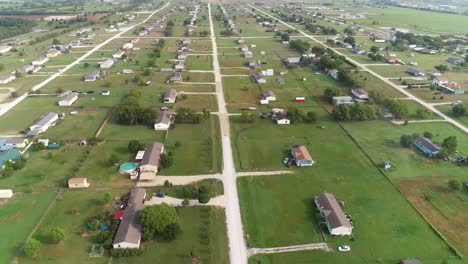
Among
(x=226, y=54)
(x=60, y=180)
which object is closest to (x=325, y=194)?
(x=60, y=180)

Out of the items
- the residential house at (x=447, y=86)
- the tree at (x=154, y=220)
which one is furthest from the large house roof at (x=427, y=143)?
the tree at (x=154, y=220)

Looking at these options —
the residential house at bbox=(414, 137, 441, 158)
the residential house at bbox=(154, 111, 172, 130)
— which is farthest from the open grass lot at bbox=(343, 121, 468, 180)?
the residential house at bbox=(154, 111, 172, 130)

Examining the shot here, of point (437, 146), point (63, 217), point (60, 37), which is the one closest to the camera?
point (63, 217)

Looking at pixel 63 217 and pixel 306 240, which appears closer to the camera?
pixel 306 240

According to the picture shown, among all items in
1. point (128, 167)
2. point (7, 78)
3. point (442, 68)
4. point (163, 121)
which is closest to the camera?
point (128, 167)

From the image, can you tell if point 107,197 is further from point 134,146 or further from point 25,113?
point 25,113

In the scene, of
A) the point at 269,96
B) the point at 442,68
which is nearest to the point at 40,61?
the point at 269,96

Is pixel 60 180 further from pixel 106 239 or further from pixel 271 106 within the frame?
pixel 271 106
